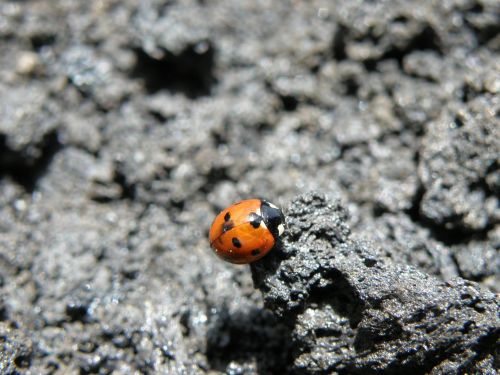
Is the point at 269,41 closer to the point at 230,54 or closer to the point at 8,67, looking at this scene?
the point at 230,54

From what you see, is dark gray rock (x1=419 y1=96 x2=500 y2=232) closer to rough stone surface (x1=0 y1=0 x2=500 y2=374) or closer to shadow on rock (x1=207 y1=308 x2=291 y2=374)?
rough stone surface (x1=0 y1=0 x2=500 y2=374)

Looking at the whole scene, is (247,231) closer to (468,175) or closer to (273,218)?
(273,218)

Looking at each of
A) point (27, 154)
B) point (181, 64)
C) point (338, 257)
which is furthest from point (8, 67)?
point (338, 257)

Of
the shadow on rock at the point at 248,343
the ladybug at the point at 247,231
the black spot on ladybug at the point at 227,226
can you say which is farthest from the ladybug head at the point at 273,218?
the shadow on rock at the point at 248,343

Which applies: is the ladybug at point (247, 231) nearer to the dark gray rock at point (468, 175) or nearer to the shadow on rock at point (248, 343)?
the shadow on rock at point (248, 343)

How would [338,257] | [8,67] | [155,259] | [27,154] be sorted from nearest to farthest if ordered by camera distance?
[338,257]
[155,259]
[27,154]
[8,67]

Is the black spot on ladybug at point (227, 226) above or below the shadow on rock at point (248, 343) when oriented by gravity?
above

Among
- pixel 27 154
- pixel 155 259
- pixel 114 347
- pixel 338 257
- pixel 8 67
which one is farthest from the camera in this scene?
pixel 8 67
